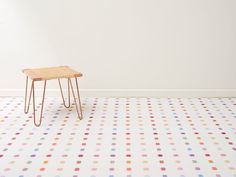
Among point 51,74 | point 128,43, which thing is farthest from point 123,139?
point 128,43

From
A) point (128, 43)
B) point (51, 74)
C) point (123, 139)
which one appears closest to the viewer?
point (123, 139)

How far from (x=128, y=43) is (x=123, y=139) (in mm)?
1098

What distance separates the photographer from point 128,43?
3246 mm

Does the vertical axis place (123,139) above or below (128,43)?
below

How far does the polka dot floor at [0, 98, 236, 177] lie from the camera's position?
2082 mm

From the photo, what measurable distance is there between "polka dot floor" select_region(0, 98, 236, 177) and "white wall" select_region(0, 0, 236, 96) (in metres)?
0.18

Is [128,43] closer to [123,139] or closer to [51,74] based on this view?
[51,74]

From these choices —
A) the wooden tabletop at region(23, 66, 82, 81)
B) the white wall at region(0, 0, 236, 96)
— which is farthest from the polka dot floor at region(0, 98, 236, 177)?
the wooden tabletop at region(23, 66, 82, 81)

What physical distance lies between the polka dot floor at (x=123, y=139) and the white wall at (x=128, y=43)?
181 millimetres

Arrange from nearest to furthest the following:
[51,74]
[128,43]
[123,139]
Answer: [123,139], [51,74], [128,43]

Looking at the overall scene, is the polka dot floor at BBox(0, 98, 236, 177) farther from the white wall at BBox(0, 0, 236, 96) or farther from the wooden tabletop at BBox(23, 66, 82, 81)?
the wooden tabletop at BBox(23, 66, 82, 81)

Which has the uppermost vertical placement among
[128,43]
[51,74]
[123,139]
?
[128,43]

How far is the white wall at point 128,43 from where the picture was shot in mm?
3154

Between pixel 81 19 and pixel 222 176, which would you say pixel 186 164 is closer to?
pixel 222 176
